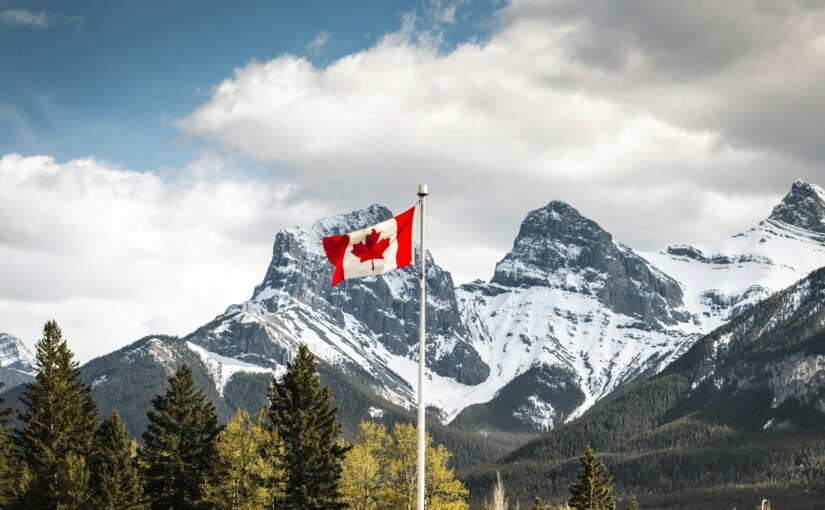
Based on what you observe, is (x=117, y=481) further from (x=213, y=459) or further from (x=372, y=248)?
(x=372, y=248)

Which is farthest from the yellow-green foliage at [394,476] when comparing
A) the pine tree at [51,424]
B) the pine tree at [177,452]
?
the pine tree at [51,424]

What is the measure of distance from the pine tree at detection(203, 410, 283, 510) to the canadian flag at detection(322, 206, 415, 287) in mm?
31630

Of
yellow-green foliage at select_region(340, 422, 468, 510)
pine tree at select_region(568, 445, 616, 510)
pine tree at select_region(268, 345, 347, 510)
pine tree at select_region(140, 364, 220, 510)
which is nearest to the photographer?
pine tree at select_region(268, 345, 347, 510)

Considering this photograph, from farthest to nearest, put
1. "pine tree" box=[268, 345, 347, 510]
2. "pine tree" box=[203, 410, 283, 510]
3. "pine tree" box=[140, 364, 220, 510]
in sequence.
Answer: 1. "pine tree" box=[140, 364, 220, 510]
2. "pine tree" box=[268, 345, 347, 510]
3. "pine tree" box=[203, 410, 283, 510]

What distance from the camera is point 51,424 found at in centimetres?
8081

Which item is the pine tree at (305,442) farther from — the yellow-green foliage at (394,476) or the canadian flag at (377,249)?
the canadian flag at (377,249)

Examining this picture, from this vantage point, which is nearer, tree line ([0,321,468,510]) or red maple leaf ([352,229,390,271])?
red maple leaf ([352,229,390,271])

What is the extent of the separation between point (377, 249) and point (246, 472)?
112 ft

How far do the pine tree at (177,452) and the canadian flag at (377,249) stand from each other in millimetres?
36601

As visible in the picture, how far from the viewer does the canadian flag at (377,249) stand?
41344mm

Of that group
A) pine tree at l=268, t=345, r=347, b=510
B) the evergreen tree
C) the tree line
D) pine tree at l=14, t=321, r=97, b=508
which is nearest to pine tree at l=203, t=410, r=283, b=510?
the tree line

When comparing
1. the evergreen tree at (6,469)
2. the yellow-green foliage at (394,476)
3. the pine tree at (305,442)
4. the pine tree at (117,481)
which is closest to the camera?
the pine tree at (117,481)

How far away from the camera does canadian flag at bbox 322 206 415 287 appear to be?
1628 inches

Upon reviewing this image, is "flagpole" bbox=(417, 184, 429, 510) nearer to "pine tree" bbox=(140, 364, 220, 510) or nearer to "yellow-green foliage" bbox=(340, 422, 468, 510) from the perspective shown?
"yellow-green foliage" bbox=(340, 422, 468, 510)
